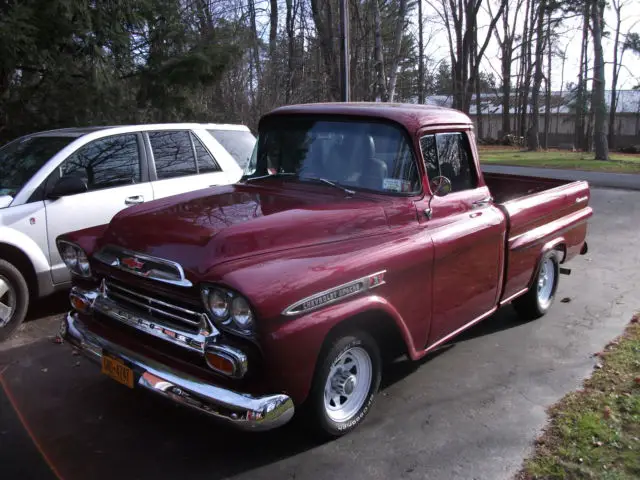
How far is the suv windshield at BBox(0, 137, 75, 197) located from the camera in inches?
211

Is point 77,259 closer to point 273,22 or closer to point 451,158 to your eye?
point 451,158

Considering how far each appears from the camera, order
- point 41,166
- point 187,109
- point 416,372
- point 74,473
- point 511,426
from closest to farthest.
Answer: point 74,473
point 511,426
point 416,372
point 41,166
point 187,109

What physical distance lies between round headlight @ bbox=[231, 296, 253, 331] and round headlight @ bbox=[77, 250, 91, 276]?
1393mm

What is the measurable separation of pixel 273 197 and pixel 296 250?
0.81 metres

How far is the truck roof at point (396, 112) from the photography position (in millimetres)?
4012

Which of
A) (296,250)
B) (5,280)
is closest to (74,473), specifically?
(296,250)

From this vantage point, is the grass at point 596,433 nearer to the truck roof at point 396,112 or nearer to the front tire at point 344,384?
the front tire at point 344,384

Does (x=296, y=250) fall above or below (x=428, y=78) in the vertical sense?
below

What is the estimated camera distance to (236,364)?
9.16ft

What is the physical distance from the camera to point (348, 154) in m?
4.07

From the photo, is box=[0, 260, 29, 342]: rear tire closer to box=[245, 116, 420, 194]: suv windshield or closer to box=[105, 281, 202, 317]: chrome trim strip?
box=[105, 281, 202, 317]: chrome trim strip

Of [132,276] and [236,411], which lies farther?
[132,276]

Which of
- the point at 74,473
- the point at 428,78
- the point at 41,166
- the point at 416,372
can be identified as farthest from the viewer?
the point at 428,78

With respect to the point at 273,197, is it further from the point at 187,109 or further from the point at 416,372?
the point at 187,109
